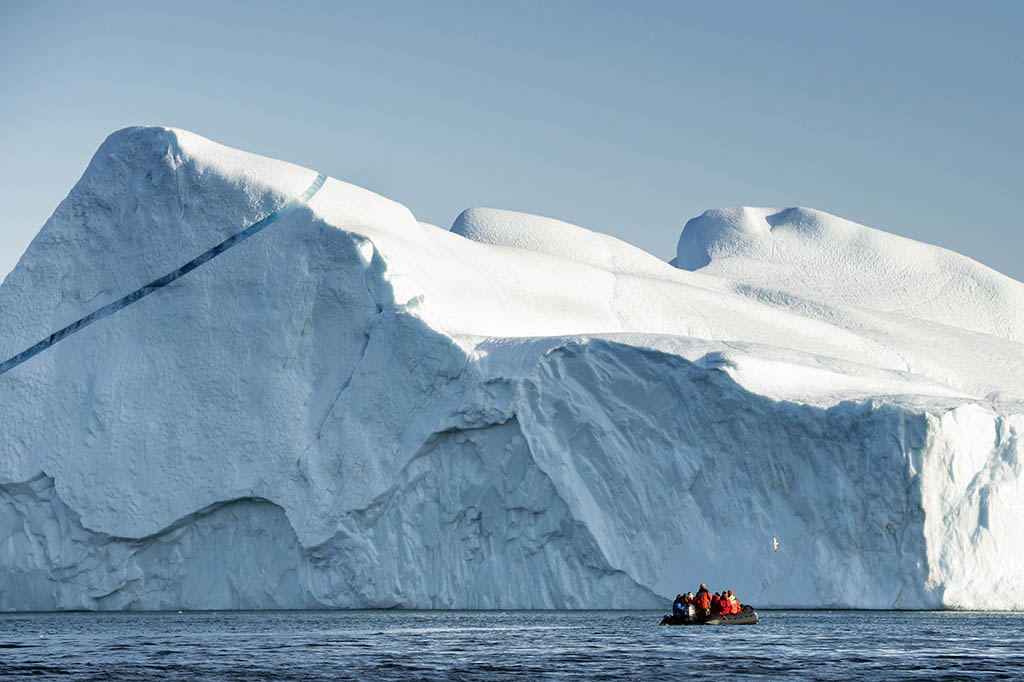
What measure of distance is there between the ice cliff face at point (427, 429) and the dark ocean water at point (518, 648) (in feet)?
5.31

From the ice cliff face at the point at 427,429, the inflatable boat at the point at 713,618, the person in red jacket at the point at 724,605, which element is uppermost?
the ice cliff face at the point at 427,429

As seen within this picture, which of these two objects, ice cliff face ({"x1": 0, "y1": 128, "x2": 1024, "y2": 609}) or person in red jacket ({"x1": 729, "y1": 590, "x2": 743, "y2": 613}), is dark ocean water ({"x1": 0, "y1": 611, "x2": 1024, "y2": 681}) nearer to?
person in red jacket ({"x1": 729, "y1": 590, "x2": 743, "y2": 613})

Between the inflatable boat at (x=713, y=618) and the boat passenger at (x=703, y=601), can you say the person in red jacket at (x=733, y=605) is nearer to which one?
the inflatable boat at (x=713, y=618)

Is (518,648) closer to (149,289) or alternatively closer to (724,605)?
(724,605)

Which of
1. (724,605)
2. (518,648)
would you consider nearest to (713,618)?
(724,605)

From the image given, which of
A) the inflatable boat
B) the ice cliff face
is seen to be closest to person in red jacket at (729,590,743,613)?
the inflatable boat

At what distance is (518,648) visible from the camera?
20562mm

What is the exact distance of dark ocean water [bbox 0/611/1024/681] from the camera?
17.6 m

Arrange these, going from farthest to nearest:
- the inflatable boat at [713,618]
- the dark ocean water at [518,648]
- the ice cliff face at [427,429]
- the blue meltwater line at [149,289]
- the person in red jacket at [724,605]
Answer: the blue meltwater line at [149,289] → the ice cliff face at [427,429] → the person in red jacket at [724,605] → the inflatable boat at [713,618] → the dark ocean water at [518,648]

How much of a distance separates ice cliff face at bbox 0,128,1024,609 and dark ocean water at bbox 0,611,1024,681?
63.7 inches

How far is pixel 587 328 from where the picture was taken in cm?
3900

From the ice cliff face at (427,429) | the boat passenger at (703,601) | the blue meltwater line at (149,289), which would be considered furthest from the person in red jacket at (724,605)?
the blue meltwater line at (149,289)

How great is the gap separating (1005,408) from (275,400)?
1665 cm

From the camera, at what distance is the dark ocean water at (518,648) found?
57.7 feet
